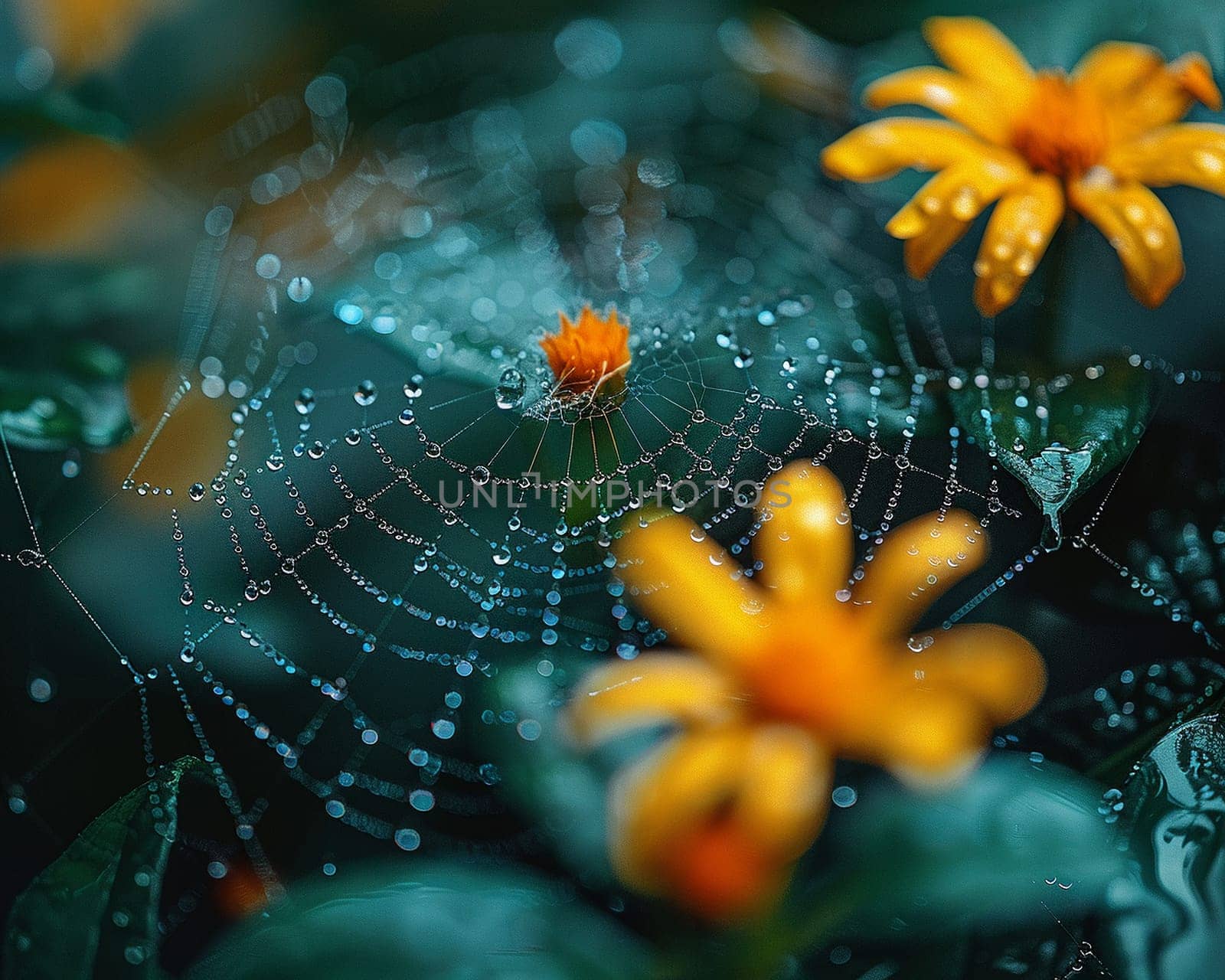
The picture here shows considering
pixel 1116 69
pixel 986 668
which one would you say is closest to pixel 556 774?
pixel 986 668

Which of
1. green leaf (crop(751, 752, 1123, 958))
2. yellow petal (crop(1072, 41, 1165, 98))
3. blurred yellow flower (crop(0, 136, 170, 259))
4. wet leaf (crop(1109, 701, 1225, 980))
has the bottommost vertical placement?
wet leaf (crop(1109, 701, 1225, 980))

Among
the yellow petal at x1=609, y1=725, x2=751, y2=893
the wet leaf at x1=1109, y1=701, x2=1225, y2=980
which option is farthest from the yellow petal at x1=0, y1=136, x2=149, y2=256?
the wet leaf at x1=1109, y1=701, x2=1225, y2=980

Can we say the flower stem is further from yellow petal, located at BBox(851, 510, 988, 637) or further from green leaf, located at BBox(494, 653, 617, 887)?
green leaf, located at BBox(494, 653, 617, 887)

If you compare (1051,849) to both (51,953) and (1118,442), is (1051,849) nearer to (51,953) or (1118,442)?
(1118,442)

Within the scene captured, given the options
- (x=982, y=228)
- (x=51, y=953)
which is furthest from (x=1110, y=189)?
(x=51, y=953)

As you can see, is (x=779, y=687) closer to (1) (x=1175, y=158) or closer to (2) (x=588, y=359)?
(2) (x=588, y=359)

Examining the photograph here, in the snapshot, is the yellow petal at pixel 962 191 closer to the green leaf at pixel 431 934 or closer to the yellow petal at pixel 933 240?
the yellow petal at pixel 933 240

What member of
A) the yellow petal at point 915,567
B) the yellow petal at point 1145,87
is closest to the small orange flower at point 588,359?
the yellow petal at point 915,567
